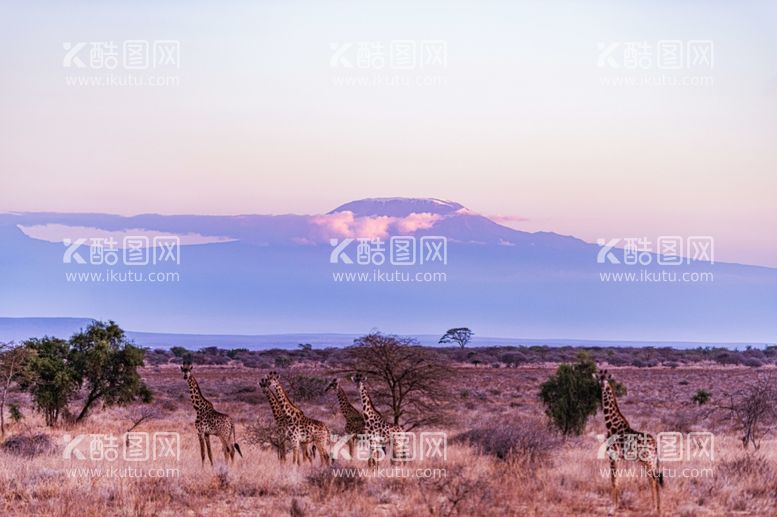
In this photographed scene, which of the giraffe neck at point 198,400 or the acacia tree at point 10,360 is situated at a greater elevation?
the acacia tree at point 10,360

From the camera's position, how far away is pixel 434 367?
21.7 m

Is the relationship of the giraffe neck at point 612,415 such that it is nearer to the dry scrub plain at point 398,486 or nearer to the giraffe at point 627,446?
the giraffe at point 627,446

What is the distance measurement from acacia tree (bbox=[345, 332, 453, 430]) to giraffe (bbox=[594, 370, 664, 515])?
20.3 feet

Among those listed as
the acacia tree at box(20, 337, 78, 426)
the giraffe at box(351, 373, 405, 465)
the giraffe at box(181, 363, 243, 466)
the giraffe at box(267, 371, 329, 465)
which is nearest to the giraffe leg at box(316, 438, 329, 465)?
the giraffe at box(267, 371, 329, 465)

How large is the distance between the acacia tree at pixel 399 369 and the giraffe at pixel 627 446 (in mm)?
6186

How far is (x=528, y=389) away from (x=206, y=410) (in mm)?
34460

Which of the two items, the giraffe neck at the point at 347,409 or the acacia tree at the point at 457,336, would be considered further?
the acacia tree at the point at 457,336

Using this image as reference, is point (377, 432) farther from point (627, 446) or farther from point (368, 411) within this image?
point (627, 446)

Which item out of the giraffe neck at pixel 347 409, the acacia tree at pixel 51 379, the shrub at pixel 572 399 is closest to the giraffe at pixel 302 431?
the giraffe neck at pixel 347 409

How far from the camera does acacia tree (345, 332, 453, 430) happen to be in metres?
21.4

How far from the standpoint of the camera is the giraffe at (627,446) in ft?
47.9

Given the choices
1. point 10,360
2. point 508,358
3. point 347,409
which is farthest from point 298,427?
point 508,358

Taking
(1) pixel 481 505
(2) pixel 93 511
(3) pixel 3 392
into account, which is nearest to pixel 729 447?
(1) pixel 481 505

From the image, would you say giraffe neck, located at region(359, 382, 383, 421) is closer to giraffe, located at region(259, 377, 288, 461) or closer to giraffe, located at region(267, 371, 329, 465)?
giraffe, located at region(267, 371, 329, 465)
